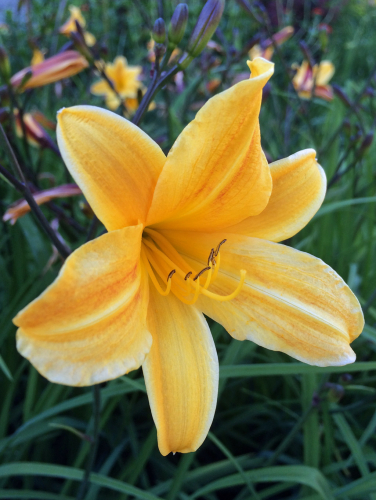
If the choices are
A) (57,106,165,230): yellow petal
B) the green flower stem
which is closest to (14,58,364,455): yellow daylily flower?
(57,106,165,230): yellow petal

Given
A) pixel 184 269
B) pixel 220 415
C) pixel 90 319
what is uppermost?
pixel 90 319

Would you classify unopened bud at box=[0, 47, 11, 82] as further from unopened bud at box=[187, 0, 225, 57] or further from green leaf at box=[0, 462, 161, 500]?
green leaf at box=[0, 462, 161, 500]

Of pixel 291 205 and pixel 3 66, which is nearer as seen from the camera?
pixel 291 205

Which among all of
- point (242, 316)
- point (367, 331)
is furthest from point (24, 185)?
point (367, 331)

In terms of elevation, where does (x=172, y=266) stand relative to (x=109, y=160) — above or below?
below

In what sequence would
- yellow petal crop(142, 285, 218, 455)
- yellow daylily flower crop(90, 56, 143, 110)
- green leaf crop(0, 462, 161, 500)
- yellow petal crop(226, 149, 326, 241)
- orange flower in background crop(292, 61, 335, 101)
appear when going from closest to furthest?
yellow petal crop(142, 285, 218, 455) < yellow petal crop(226, 149, 326, 241) < green leaf crop(0, 462, 161, 500) < orange flower in background crop(292, 61, 335, 101) < yellow daylily flower crop(90, 56, 143, 110)

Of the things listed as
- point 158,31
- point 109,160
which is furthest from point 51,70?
point 109,160

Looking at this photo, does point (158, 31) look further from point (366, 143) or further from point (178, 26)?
point (366, 143)
